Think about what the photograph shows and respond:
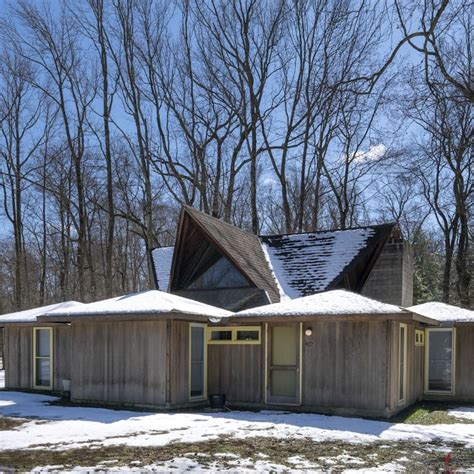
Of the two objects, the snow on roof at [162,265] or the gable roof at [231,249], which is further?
the snow on roof at [162,265]

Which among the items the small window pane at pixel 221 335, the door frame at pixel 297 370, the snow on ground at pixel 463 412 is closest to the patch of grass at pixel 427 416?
Result: the snow on ground at pixel 463 412

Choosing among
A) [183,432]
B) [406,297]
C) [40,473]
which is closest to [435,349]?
[406,297]

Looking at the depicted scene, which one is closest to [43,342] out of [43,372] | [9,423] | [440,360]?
[43,372]

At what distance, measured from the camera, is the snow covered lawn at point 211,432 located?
8.81 m

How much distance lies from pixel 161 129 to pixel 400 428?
23734 millimetres

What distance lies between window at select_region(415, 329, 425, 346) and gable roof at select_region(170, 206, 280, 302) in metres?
4.13

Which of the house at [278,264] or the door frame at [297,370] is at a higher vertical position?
the house at [278,264]

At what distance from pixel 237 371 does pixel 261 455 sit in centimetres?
572

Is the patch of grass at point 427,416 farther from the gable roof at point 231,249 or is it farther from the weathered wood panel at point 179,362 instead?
the gable roof at point 231,249

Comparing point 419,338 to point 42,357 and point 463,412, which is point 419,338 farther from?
point 42,357

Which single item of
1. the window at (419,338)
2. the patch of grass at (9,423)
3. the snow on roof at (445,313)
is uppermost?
the snow on roof at (445,313)

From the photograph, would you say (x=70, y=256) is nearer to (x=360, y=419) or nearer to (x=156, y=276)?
(x=156, y=276)

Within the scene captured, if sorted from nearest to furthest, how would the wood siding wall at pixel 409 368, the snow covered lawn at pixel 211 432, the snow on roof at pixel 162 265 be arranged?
the snow covered lawn at pixel 211 432
the wood siding wall at pixel 409 368
the snow on roof at pixel 162 265

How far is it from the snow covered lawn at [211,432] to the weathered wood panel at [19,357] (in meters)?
3.89
